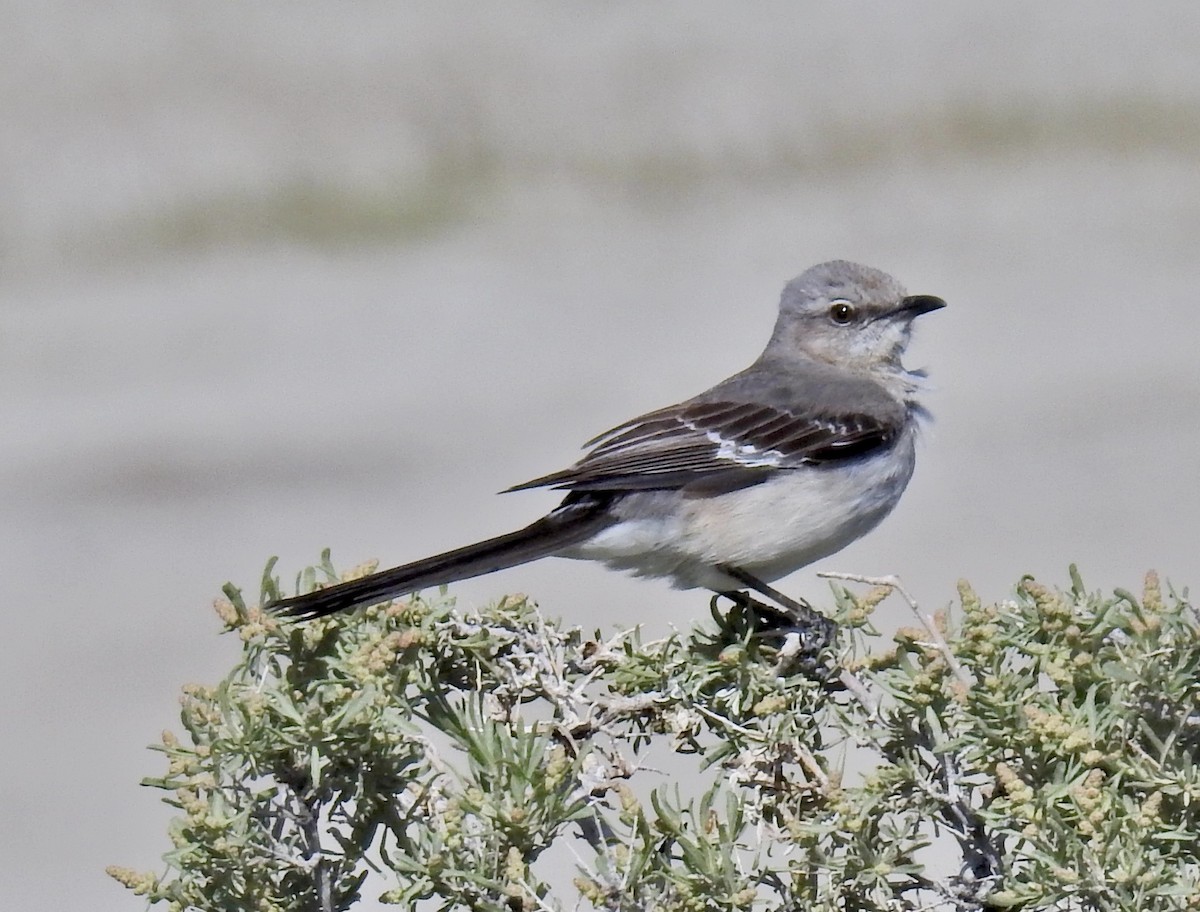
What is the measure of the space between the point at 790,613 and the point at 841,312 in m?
1.91

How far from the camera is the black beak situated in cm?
511

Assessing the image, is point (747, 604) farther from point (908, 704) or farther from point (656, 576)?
point (908, 704)

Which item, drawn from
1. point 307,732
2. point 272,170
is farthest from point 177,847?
point 272,170

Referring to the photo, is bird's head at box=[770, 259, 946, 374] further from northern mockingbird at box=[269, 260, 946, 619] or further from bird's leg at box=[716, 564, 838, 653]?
bird's leg at box=[716, 564, 838, 653]

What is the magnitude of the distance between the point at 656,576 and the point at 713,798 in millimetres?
2310

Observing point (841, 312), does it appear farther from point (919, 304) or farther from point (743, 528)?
point (743, 528)

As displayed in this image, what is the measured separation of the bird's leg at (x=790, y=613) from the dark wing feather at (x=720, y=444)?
279 millimetres

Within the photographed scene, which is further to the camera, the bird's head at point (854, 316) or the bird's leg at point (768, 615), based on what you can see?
the bird's head at point (854, 316)

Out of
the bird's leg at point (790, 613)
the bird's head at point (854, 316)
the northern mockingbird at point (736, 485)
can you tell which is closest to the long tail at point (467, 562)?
the northern mockingbird at point (736, 485)

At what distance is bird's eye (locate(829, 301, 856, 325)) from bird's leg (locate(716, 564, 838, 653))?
4.33ft

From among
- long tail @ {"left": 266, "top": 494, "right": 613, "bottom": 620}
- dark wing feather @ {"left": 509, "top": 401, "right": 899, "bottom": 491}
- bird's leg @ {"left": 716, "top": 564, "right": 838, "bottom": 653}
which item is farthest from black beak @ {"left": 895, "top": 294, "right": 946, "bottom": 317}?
long tail @ {"left": 266, "top": 494, "right": 613, "bottom": 620}

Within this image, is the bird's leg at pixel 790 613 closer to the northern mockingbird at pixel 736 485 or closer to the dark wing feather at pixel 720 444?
the northern mockingbird at pixel 736 485

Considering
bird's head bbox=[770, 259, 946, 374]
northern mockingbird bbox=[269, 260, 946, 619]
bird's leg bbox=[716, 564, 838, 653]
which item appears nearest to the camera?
bird's leg bbox=[716, 564, 838, 653]

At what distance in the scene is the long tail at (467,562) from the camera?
2.52m
